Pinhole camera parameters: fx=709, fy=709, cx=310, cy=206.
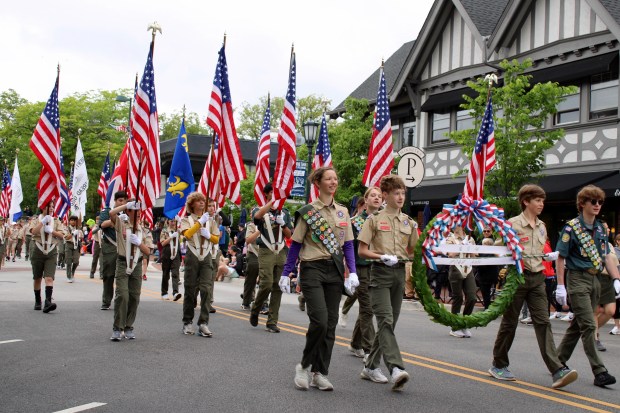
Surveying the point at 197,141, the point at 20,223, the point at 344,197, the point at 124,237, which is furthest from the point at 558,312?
the point at 197,141

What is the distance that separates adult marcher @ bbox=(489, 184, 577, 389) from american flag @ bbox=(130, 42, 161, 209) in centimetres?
588

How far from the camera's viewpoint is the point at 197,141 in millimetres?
54781

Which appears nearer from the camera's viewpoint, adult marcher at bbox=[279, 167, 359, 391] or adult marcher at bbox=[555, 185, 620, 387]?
adult marcher at bbox=[279, 167, 359, 391]

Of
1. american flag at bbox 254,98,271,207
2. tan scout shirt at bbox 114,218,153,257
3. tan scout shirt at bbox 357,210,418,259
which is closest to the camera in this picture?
tan scout shirt at bbox 357,210,418,259

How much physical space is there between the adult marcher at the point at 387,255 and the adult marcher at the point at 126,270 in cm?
361

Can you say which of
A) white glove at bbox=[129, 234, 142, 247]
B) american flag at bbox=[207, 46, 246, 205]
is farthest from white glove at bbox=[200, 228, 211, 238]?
american flag at bbox=[207, 46, 246, 205]

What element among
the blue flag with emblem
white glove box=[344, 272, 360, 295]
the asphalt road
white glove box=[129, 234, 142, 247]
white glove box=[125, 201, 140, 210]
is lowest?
the asphalt road

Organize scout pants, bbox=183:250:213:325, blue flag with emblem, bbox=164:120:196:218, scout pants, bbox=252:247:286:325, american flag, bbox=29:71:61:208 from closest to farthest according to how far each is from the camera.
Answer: scout pants, bbox=183:250:213:325 < scout pants, bbox=252:247:286:325 < american flag, bbox=29:71:61:208 < blue flag with emblem, bbox=164:120:196:218

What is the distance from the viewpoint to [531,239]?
7.63 m

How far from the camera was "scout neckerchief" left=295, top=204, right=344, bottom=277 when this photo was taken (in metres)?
7.01

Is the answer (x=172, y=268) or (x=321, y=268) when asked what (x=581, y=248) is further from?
→ (x=172, y=268)

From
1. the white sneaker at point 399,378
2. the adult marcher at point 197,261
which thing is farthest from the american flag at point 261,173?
the white sneaker at point 399,378

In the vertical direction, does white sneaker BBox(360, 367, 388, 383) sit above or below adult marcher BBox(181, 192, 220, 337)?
below

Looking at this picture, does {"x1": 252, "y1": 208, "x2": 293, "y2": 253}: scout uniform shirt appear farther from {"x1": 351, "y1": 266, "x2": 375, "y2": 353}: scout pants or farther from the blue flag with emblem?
{"x1": 351, "y1": 266, "x2": 375, "y2": 353}: scout pants
